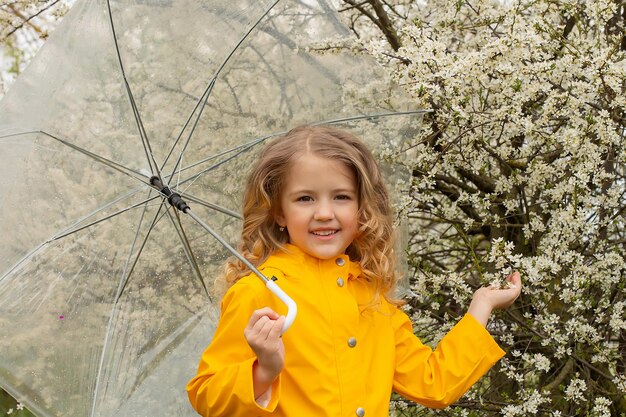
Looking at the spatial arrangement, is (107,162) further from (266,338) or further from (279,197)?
(266,338)

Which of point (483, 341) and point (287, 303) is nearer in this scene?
point (287, 303)

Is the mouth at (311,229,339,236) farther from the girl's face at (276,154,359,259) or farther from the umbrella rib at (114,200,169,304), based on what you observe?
the umbrella rib at (114,200,169,304)

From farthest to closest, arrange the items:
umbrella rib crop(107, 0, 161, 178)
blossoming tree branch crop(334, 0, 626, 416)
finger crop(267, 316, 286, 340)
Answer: blossoming tree branch crop(334, 0, 626, 416) < umbrella rib crop(107, 0, 161, 178) < finger crop(267, 316, 286, 340)

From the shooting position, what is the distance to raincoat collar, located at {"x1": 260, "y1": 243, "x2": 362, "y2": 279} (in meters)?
2.32

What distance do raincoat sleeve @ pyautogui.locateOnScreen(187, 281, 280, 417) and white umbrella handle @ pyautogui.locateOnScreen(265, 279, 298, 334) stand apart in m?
0.11

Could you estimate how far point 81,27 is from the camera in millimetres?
2271

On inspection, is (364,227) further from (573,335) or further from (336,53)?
(573,335)

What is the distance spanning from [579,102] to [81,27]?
5.62ft

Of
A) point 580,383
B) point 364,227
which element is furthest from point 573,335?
point 364,227

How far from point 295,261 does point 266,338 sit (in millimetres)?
424

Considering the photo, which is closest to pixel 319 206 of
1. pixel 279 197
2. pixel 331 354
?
pixel 279 197

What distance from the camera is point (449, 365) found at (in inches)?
93.8

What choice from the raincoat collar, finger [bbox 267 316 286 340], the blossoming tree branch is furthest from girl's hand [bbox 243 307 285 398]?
the blossoming tree branch

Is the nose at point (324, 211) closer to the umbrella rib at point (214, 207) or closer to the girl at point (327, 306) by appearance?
the girl at point (327, 306)
